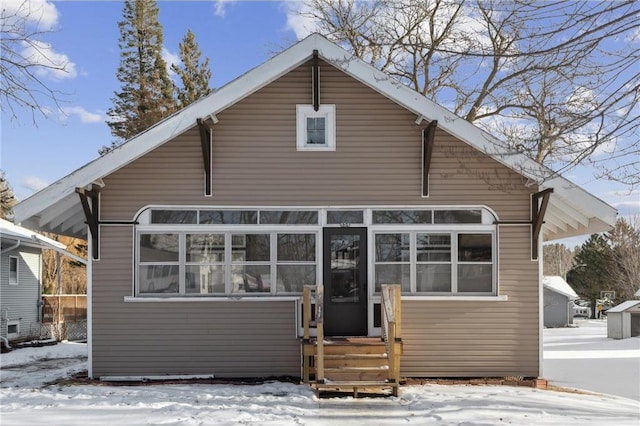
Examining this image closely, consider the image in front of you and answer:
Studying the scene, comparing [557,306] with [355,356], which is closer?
[355,356]

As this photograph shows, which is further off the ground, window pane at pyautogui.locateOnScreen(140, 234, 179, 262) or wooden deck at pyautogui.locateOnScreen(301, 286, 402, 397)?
window pane at pyautogui.locateOnScreen(140, 234, 179, 262)

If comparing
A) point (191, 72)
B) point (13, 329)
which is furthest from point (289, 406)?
point (191, 72)

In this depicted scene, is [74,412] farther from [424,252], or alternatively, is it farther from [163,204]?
[424,252]

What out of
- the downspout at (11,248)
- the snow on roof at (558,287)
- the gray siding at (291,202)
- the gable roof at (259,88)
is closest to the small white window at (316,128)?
the gray siding at (291,202)

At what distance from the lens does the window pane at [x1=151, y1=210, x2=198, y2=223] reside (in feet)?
29.7

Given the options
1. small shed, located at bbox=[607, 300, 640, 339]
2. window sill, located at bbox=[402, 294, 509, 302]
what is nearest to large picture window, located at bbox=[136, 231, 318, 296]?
window sill, located at bbox=[402, 294, 509, 302]

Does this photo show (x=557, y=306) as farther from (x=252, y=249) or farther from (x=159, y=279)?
(x=159, y=279)

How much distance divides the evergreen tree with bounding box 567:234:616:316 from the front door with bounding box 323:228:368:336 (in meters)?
32.0

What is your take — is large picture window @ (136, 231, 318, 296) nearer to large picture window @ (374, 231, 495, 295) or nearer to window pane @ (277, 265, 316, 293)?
window pane @ (277, 265, 316, 293)

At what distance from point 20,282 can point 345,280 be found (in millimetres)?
12447

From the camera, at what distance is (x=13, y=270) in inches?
661

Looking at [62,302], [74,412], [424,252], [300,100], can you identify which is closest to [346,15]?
[300,100]

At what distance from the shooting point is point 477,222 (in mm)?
9203

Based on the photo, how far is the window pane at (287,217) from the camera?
29.9ft
